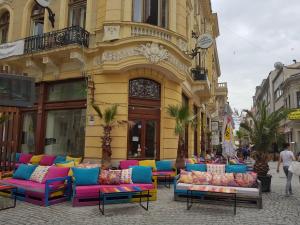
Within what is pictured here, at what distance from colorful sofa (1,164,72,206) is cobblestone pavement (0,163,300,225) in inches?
10.8

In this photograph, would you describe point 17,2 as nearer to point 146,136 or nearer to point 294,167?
point 146,136

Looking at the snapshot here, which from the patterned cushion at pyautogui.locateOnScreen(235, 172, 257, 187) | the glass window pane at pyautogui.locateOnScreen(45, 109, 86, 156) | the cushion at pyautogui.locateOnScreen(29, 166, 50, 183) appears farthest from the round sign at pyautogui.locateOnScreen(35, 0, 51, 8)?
the patterned cushion at pyautogui.locateOnScreen(235, 172, 257, 187)

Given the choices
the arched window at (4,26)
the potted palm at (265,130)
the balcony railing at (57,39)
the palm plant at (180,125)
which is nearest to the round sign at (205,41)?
the palm plant at (180,125)

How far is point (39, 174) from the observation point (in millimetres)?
9461

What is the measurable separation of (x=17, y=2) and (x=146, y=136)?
1160 cm

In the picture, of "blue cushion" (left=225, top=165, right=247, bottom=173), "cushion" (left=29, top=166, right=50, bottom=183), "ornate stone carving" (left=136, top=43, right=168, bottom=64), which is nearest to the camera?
"cushion" (left=29, top=166, right=50, bottom=183)

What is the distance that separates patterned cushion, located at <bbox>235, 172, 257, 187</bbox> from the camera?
9238 mm

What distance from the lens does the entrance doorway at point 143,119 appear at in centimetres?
1474

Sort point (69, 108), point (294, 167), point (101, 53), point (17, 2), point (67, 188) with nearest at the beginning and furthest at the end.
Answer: point (67, 188) < point (294, 167) < point (101, 53) < point (69, 108) < point (17, 2)

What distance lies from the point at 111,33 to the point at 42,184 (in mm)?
7885

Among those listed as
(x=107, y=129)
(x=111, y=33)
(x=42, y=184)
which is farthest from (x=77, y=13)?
(x=42, y=184)

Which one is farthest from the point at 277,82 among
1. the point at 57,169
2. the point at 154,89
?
the point at 57,169

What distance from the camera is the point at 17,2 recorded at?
1895cm

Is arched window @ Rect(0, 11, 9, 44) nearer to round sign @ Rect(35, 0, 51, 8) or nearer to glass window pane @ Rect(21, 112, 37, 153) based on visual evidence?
round sign @ Rect(35, 0, 51, 8)
